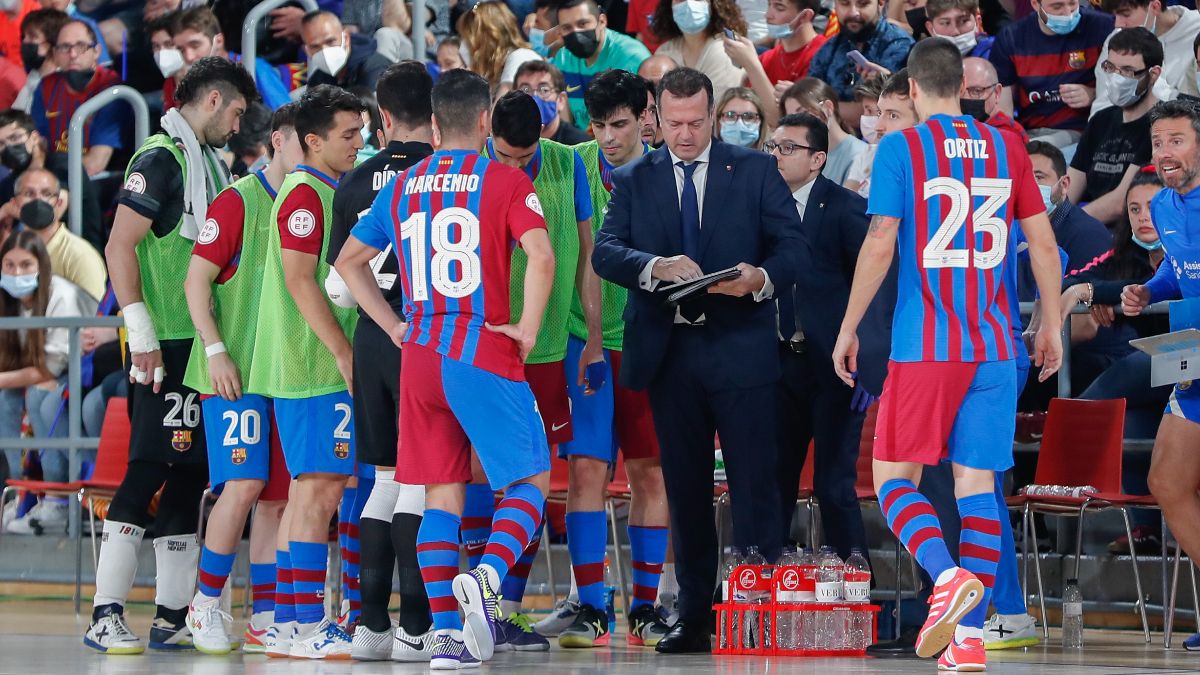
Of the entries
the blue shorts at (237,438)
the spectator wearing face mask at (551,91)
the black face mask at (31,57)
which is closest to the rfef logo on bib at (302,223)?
the blue shorts at (237,438)

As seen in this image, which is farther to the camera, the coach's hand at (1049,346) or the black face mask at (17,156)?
the black face mask at (17,156)

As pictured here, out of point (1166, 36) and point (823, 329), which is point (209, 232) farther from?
point (1166, 36)

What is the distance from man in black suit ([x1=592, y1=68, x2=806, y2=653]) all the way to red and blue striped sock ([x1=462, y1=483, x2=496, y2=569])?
2.65 ft

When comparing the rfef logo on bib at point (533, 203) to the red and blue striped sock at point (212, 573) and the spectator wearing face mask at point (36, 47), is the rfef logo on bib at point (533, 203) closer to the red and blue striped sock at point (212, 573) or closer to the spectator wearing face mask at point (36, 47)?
the red and blue striped sock at point (212, 573)

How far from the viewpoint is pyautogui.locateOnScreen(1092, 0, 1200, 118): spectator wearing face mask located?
964cm

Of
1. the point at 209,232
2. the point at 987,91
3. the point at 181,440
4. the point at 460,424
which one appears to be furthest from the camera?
the point at 987,91

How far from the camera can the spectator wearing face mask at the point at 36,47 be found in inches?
A: 532

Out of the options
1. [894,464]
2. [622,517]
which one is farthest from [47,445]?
[894,464]

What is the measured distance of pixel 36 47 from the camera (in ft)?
44.8

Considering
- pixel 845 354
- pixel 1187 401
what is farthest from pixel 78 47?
pixel 1187 401

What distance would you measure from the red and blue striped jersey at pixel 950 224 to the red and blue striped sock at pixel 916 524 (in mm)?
448

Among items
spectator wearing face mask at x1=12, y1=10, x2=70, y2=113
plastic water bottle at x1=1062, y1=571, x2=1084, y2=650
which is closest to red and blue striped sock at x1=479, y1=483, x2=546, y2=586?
plastic water bottle at x1=1062, y1=571, x2=1084, y2=650

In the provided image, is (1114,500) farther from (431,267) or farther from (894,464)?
(431,267)

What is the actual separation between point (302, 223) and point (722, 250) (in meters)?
1.60
